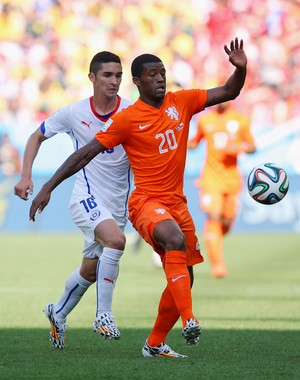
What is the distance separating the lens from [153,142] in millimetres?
6664

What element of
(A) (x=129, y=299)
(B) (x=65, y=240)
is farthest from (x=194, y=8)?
(A) (x=129, y=299)

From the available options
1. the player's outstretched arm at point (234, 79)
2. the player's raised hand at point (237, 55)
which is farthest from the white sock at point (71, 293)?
the player's raised hand at point (237, 55)

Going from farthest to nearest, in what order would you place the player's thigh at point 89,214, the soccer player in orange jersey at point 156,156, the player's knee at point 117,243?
the player's thigh at point 89,214 → the player's knee at point 117,243 → the soccer player in orange jersey at point 156,156

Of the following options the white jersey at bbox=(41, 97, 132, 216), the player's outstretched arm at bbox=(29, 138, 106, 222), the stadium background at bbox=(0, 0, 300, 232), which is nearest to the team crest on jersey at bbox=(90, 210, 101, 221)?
the white jersey at bbox=(41, 97, 132, 216)

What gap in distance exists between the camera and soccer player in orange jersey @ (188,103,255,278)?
14.4 m

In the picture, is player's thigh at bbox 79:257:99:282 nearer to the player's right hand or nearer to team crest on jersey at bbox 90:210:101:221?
team crest on jersey at bbox 90:210:101:221

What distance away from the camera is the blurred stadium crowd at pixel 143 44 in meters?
24.2

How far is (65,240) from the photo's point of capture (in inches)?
820

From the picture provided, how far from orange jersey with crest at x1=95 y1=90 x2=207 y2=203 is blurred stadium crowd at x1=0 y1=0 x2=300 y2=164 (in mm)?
17338

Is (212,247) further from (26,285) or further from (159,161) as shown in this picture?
(159,161)

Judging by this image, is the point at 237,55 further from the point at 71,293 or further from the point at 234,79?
the point at 71,293

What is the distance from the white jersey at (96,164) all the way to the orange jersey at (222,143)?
22.4 ft

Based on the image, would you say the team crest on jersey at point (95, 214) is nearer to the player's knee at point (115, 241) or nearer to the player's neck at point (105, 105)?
the player's knee at point (115, 241)

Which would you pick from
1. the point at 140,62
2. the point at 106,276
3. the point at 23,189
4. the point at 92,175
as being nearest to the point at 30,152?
the point at 92,175
